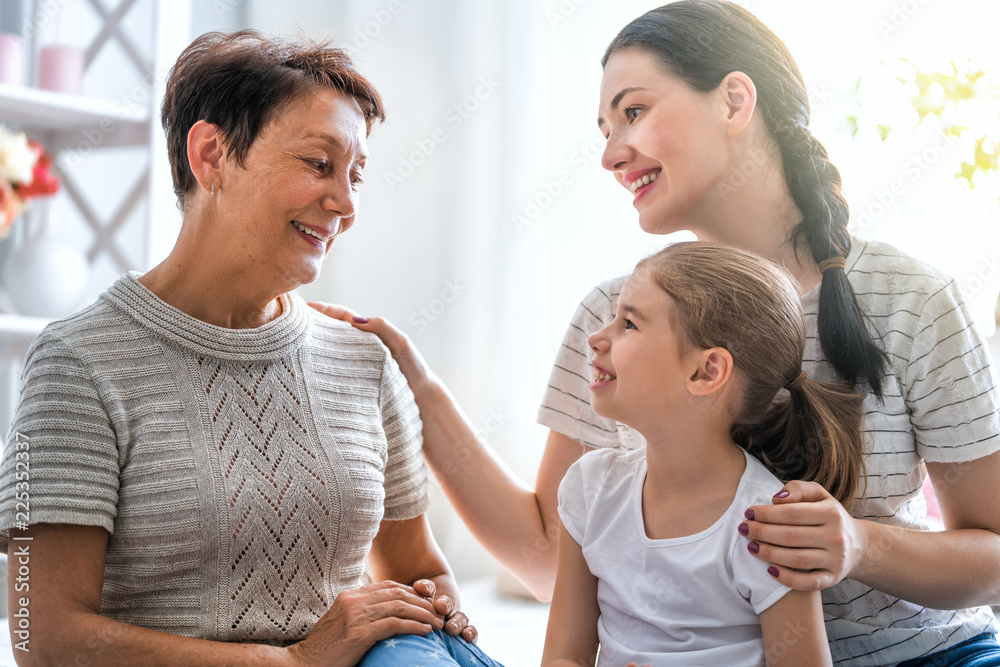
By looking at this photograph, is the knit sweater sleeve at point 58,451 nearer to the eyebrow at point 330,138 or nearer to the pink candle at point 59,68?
the eyebrow at point 330,138

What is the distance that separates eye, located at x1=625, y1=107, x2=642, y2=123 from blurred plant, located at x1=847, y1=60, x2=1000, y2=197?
900 millimetres

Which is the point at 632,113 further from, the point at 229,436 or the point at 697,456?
the point at 229,436

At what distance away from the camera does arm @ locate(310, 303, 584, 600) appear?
1.54m

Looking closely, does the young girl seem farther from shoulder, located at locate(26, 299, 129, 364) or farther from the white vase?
the white vase

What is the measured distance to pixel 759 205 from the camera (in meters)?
1.40

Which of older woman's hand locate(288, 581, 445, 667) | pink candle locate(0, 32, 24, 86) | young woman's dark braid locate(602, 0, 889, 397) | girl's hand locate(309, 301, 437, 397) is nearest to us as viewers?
older woman's hand locate(288, 581, 445, 667)

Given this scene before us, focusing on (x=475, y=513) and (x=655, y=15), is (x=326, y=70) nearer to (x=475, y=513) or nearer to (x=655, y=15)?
(x=655, y=15)

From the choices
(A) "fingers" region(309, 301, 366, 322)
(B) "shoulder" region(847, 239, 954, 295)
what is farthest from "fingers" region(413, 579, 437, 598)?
(B) "shoulder" region(847, 239, 954, 295)

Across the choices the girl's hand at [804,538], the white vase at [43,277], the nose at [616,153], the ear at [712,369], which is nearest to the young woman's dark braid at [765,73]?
the nose at [616,153]

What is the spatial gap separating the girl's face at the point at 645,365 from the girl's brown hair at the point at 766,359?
20mm

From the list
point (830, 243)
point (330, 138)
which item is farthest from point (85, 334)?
point (830, 243)

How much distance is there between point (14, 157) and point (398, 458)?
4.14 feet

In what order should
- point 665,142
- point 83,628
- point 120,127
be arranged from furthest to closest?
point 120,127 < point 665,142 < point 83,628

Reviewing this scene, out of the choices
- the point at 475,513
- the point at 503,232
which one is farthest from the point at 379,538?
the point at 503,232
